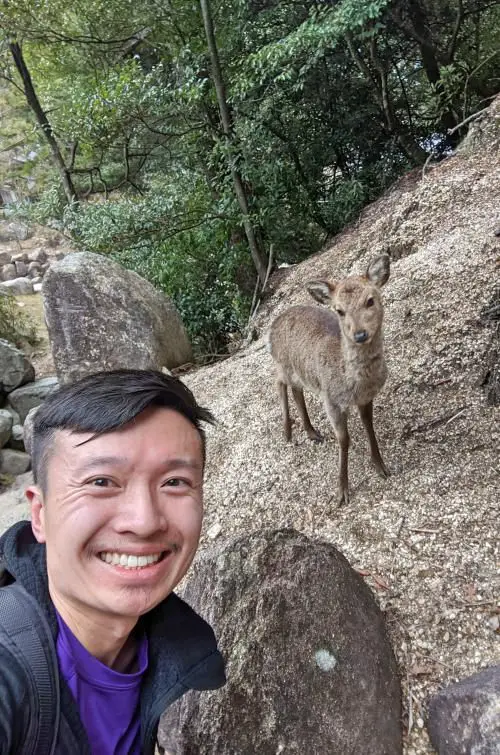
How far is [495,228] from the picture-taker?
16.3 feet

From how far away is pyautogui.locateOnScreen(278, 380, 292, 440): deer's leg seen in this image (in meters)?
4.62

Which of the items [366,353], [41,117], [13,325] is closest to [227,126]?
[366,353]

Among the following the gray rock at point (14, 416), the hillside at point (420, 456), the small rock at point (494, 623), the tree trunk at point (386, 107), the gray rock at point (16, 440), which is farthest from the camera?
the gray rock at point (14, 416)

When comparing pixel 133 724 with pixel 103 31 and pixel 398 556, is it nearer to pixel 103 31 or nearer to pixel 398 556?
pixel 398 556

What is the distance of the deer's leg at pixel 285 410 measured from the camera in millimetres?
4617

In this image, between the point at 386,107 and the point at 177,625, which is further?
A: the point at 386,107

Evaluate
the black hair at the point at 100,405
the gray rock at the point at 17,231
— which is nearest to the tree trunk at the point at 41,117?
the black hair at the point at 100,405

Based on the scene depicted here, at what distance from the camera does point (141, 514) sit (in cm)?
124

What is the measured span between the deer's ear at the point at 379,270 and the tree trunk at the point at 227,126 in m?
4.73

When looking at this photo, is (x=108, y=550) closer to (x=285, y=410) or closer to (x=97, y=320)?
(x=285, y=410)

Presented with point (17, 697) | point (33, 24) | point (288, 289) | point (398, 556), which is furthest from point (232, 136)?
point (17, 697)

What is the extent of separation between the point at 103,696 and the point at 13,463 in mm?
8468

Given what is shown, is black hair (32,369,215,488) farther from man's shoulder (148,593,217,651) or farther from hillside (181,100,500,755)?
hillside (181,100,500,755)

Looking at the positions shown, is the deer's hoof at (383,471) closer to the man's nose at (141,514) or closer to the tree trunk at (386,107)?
the man's nose at (141,514)
